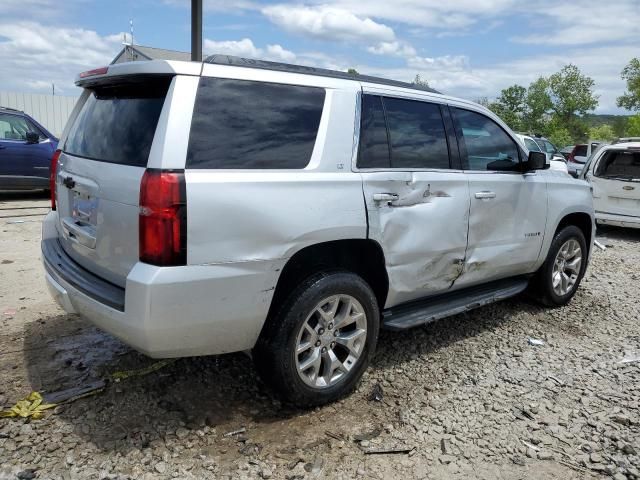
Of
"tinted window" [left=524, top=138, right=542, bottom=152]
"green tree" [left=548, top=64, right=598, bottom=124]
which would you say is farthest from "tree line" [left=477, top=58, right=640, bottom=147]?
"tinted window" [left=524, top=138, right=542, bottom=152]

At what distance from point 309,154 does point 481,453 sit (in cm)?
186

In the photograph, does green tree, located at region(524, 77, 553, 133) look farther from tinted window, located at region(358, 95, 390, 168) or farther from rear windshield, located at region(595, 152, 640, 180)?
tinted window, located at region(358, 95, 390, 168)

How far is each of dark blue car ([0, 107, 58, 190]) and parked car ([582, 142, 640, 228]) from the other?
1030 centimetres

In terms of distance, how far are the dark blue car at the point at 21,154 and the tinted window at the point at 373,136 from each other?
9143 millimetres

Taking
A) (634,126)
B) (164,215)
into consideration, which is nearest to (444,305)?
(164,215)

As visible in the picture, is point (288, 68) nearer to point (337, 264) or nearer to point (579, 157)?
point (337, 264)

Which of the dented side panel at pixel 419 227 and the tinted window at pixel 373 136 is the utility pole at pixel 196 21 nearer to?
the tinted window at pixel 373 136

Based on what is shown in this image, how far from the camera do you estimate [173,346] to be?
2.66m

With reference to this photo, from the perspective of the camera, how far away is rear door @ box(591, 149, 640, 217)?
9.42 m

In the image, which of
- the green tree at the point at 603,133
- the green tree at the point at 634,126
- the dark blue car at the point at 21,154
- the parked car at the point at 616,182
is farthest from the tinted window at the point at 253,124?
the green tree at the point at 603,133

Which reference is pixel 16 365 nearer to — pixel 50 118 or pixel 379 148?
pixel 379 148

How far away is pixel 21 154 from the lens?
10438mm

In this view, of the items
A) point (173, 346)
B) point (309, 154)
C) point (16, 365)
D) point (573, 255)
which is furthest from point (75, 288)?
point (573, 255)

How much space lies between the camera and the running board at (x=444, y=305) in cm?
359
